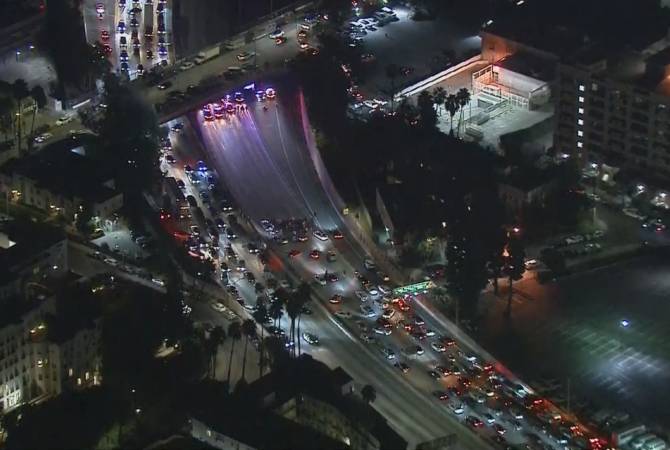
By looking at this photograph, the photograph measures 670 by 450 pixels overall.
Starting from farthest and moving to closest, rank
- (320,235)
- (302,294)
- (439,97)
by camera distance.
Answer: (439,97) → (320,235) → (302,294)

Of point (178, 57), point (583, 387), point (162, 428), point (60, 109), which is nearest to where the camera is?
point (162, 428)

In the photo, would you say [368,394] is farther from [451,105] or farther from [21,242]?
[451,105]

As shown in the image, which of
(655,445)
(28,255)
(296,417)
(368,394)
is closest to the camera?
(655,445)

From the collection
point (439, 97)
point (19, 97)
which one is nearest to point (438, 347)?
point (439, 97)

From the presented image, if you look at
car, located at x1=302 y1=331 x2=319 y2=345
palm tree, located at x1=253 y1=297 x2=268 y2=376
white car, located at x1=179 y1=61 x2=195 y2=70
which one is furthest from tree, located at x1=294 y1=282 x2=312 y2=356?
white car, located at x1=179 y1=61 x2=195 y2=70

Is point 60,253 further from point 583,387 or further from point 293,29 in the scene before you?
point 293,29

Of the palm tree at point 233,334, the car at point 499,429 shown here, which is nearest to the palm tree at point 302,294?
the palm tree at point 233,334

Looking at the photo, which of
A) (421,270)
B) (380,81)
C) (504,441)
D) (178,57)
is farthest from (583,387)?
(178,57)
